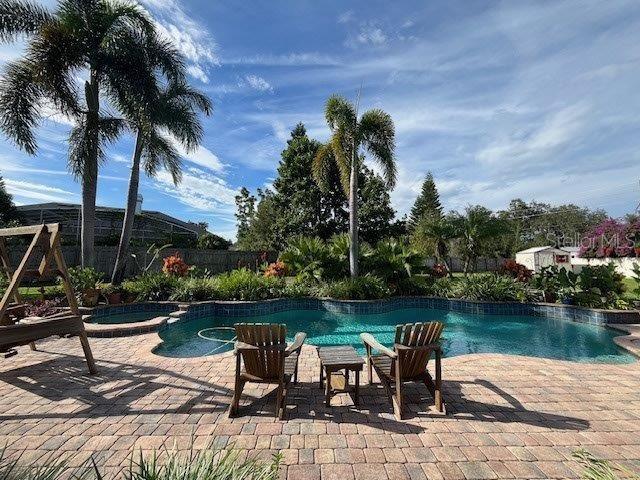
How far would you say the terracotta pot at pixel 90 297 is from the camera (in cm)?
987

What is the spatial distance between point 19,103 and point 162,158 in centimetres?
509

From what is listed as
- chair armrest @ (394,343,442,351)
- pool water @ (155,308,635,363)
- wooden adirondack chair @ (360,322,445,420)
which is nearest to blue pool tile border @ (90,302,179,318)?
pool water @ (155,308,635,363)

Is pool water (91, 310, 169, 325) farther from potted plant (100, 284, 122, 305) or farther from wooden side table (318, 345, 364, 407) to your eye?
wooden side table (318, 345, 364, 407)

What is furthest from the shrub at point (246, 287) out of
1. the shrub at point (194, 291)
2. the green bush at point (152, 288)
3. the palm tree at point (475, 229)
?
the palm tree at point (475, 229)

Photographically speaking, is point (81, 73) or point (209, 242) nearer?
point (81, 73)

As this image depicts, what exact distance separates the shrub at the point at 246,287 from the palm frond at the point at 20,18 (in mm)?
11230

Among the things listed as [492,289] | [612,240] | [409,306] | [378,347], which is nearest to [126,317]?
[378,347]

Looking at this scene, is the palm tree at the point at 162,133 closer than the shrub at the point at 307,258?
Yes

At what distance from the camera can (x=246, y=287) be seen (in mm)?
11688

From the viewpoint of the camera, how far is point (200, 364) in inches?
204

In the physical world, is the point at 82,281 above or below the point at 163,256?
below

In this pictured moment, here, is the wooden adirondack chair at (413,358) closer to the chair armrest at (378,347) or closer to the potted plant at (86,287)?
the chair armrest at (378,347)

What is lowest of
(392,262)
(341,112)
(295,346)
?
(295,346)

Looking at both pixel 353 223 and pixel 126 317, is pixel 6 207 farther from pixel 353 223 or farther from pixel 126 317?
pixel 353 223
